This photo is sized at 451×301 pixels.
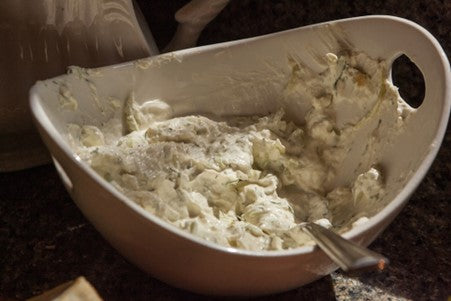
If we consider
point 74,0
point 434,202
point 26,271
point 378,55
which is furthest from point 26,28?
point 434,202

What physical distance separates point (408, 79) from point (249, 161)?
0.97 ft

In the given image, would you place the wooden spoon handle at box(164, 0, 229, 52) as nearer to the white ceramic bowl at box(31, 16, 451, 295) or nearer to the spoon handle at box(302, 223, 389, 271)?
the white ceramic bowl at box(31, 16, 451, 295)

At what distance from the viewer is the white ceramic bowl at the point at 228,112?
21.7 inches

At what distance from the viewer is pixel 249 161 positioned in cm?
74

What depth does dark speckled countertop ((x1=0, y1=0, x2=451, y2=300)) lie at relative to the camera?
681mm

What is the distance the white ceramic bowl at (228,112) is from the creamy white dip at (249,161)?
22 mm

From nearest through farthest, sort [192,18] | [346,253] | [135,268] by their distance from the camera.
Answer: [346,253] → [135,268] → [192,18]

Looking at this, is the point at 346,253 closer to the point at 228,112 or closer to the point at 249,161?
the point at 249,161

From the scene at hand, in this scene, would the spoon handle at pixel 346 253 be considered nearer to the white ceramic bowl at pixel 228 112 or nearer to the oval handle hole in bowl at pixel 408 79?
the white ceramic bowl at pixel 228 112

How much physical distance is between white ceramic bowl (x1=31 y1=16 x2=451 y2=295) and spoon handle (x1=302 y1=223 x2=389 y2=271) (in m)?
0.01

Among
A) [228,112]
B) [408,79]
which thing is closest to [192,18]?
[228,112]

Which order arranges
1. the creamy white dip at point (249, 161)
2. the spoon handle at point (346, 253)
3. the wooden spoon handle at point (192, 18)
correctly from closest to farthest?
the spoon handle at point (346, 253) → the creamy white dip at point (249, 161) → the wooden spoon handle at point (192, 18)

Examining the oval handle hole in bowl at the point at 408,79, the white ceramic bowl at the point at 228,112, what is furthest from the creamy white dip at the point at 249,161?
the oval handle hole in bowl at the point at 408,79

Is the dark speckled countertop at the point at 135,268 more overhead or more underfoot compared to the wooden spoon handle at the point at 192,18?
more underfoot
